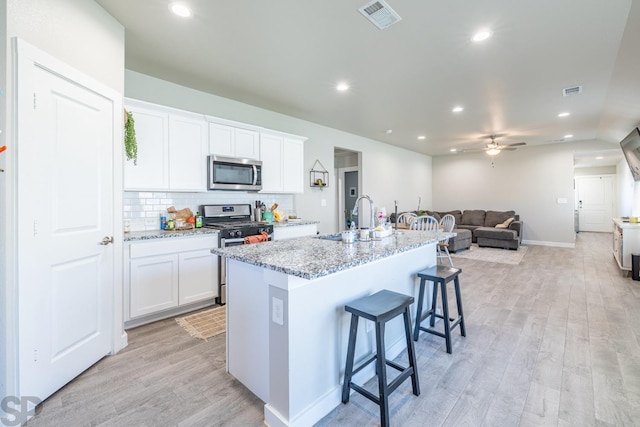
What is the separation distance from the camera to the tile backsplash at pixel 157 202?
3.20 meters

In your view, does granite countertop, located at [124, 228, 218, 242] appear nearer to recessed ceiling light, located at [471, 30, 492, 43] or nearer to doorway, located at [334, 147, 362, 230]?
recessed ceiling light, located at [471, 30, 492, 43]

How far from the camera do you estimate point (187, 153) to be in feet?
11.0

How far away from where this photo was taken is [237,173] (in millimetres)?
3793

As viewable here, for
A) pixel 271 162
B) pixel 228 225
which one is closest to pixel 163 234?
pixel 228 225

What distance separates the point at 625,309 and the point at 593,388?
2.09 metres

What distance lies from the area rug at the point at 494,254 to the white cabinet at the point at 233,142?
4.77 metres

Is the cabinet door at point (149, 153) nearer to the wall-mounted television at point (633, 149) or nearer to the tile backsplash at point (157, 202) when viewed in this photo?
the tile backsplash at point (157, 202)

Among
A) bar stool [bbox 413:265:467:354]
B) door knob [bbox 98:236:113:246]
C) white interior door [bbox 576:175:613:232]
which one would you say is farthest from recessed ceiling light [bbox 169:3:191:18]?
white interior door [bbox 576:175:613:232]

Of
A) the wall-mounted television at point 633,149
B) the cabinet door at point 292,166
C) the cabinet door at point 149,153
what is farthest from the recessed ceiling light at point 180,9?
the wall-mounted television at point 633,149

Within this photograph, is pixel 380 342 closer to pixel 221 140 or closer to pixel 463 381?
pixel 463 381

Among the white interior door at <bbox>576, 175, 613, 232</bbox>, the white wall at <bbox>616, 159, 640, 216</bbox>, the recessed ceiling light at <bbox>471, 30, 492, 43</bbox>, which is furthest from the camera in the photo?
the white interior door at <bbox>576, 175, 613, 232</bbox>

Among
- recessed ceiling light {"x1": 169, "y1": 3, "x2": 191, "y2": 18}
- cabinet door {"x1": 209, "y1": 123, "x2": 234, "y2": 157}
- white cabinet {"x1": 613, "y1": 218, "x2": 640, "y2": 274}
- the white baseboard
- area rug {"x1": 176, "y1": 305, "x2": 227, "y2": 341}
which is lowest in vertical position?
area rug {"x1": 176, "y1": 305, "x2": 227, "y2": 341}

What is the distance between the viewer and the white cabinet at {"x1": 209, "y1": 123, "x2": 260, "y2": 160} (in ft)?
11.8

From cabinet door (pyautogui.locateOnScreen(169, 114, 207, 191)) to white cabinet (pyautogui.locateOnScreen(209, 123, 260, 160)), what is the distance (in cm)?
12
